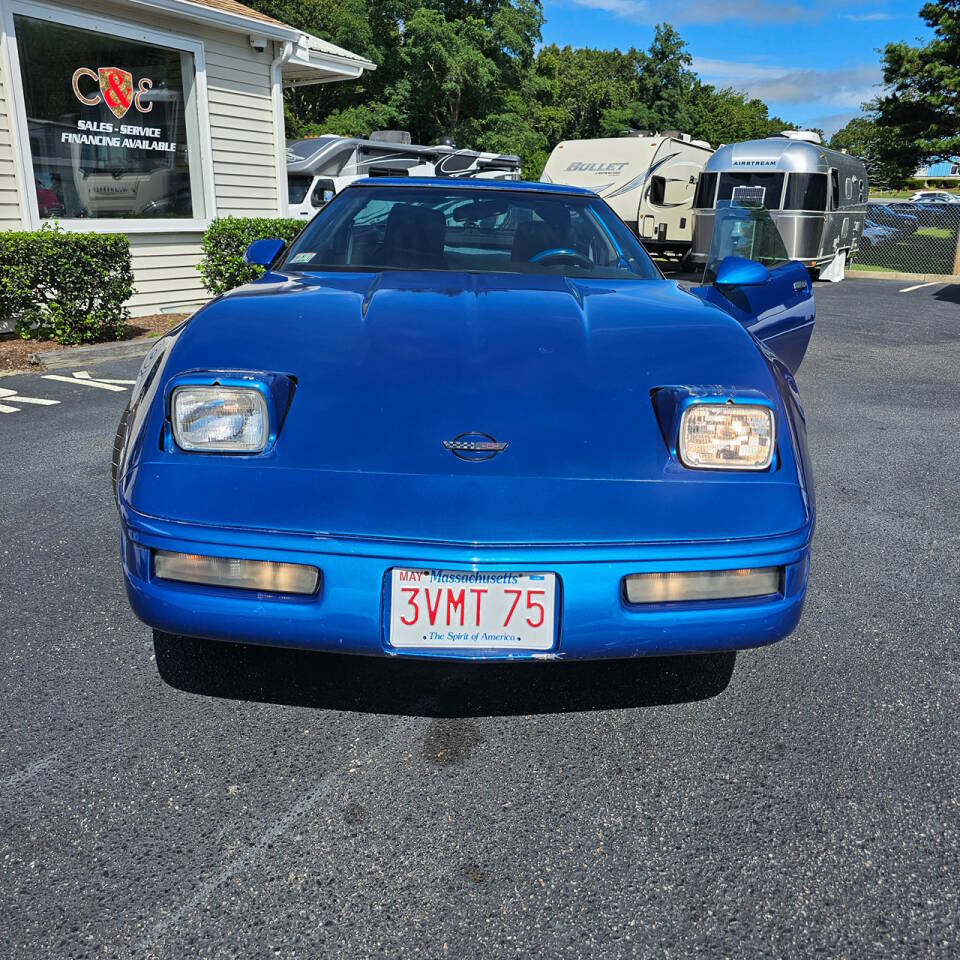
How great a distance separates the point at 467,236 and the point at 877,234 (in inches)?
848

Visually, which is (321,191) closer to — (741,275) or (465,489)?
(741,275)

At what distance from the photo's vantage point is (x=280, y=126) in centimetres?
1123

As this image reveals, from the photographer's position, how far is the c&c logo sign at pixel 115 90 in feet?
29.1

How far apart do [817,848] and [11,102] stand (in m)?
9.33

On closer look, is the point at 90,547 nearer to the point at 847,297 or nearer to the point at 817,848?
the point at 817,848

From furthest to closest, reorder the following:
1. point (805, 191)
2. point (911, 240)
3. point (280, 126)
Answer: point (911, 240) → point (805, 191) → point (280, 126)

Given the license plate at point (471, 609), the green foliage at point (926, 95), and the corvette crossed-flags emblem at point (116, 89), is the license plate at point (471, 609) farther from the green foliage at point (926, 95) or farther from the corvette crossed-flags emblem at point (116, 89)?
the green foliage at point (926, 95)

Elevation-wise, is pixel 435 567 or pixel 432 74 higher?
pixel 432 74

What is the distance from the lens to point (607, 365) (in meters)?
2.19

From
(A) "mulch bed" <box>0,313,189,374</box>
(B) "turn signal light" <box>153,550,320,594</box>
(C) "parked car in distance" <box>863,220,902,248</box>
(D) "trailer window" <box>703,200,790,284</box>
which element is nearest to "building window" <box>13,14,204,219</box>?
(A) "mulch bed" <box>0,313,189,374</box>

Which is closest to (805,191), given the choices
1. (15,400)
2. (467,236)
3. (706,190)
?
(706,190)

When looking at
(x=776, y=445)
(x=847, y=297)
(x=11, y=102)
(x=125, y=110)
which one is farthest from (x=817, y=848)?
(x=847, y=297)

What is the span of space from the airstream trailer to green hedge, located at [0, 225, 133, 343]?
11.0 metres

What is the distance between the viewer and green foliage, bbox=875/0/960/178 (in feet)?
83.3
